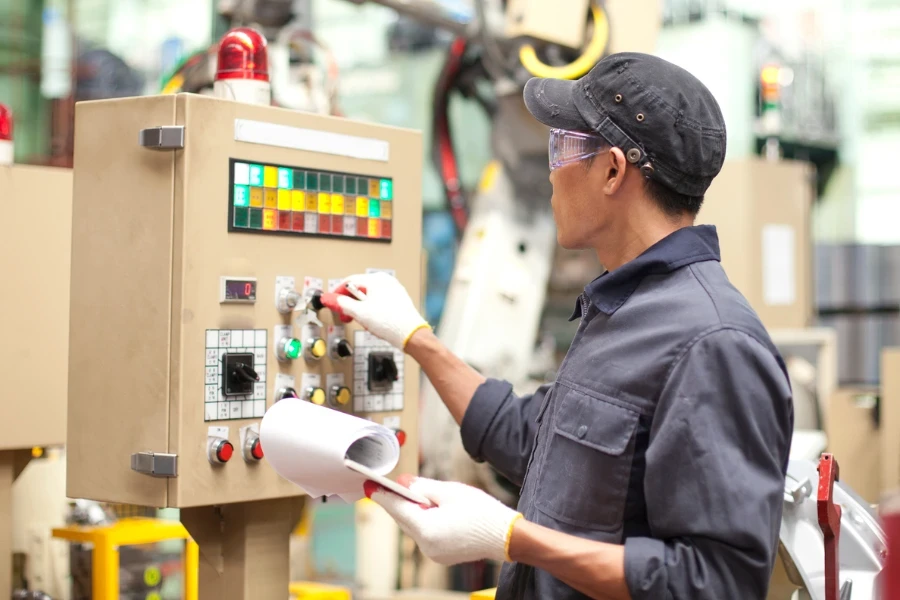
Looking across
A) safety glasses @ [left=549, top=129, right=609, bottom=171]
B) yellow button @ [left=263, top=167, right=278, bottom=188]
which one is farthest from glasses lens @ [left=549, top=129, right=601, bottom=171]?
yellow button @ [left=263, top=167, right=278, bottom=188]

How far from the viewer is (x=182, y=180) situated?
198 cm

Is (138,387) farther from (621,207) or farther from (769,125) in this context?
(769,125)

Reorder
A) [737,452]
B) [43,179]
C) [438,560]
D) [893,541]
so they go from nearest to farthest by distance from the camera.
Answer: [893,541], [737,452], [438,560], [43,179]

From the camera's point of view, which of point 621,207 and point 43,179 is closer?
point 621,207

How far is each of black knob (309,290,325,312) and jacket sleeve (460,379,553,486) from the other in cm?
36

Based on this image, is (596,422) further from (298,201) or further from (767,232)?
(767,232)

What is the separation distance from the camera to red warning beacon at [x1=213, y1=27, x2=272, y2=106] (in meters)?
2.20

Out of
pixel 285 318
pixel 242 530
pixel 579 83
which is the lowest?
pixel 242 530

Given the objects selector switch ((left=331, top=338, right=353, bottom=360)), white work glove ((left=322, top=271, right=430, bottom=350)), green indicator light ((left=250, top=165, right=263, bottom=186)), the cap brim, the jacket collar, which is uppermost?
the cap brim

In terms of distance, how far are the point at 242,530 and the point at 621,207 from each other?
3.40 feet

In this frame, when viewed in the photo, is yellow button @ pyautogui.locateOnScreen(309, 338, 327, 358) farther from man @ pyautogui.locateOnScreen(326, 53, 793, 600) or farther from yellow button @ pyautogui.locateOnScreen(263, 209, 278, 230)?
man @ pyautogui.locateOnScreen(326, 53, 793, 600)

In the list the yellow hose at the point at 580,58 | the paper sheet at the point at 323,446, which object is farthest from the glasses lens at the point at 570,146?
the yellow hose at the point at 580,58

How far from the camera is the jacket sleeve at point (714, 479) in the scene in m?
1.44

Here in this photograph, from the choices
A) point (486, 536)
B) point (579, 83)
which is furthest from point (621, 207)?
point (486, 536)
